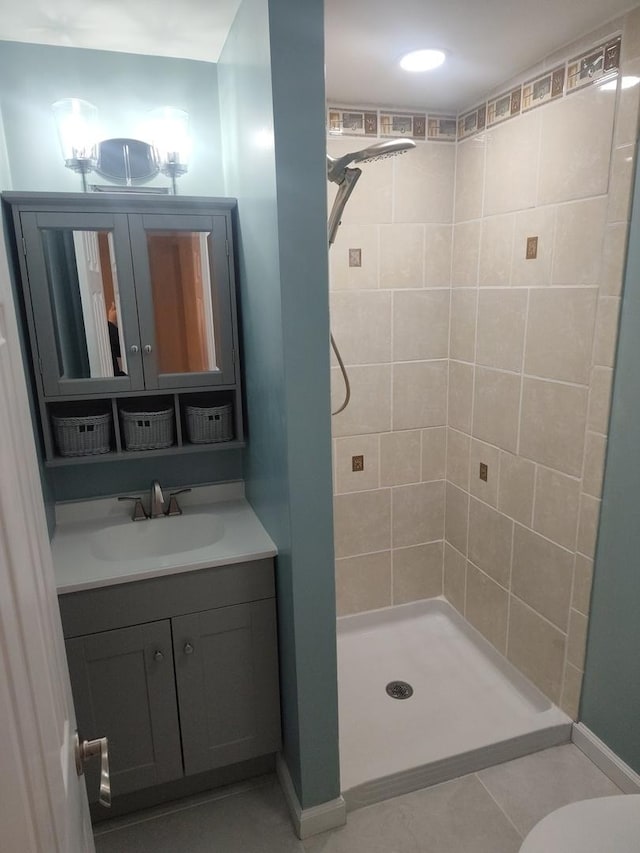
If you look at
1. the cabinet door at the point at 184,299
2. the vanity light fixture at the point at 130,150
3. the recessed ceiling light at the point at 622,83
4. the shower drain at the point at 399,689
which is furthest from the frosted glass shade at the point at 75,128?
the shower drain at the point at 399,689

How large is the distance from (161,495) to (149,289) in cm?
73

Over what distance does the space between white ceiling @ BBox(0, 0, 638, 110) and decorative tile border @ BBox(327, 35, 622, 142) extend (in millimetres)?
73

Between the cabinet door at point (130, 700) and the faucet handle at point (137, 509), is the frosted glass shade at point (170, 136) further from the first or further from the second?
the cabinet door at point (130, 700)

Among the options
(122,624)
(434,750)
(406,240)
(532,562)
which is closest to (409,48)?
(406,240)

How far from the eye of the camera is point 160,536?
1.97 metres

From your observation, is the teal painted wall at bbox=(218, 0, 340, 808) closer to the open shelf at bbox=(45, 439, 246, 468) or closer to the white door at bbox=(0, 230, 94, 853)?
the open shelf at bbox=(45, 439, 246, 468)

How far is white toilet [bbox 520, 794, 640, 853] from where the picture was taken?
111cm

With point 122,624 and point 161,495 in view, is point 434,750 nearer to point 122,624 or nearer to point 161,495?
point 122,624

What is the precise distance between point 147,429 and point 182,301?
1.48 ft

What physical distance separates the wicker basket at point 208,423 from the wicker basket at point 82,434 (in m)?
0.28

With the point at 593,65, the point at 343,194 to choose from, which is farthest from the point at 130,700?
the point at 593,65

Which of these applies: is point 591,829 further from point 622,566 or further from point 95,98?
point 95,98

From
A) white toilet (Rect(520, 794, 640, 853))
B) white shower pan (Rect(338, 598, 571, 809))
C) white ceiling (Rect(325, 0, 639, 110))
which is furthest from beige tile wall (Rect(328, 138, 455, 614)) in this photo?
white toilet (Rect(520, 794, 640, 853))

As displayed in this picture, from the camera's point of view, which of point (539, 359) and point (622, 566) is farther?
point (539, 359)
